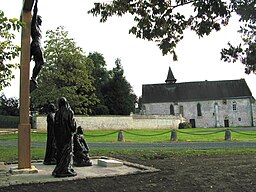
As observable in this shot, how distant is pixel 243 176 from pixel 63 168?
4.35 metres

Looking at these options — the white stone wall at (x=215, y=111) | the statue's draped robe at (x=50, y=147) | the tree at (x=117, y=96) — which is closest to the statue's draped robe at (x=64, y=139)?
the statue's draped robe at (x=50, y=147)

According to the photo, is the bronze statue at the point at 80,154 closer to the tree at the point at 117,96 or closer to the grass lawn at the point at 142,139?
the grass lawn at the point at 142,139

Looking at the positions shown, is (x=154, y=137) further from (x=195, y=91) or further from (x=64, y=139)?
(x=195, y=91)

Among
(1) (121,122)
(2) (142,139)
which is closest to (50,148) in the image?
(2) (142,139)

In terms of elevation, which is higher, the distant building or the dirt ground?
the distant building

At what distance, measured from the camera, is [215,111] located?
2694 inches

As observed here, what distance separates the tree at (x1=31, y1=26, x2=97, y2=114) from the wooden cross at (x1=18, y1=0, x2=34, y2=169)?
24.8 meters

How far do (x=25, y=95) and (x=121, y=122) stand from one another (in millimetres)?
34822

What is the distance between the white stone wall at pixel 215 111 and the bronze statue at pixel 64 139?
61.9 m

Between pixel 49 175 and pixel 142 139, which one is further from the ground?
pixel 49 175

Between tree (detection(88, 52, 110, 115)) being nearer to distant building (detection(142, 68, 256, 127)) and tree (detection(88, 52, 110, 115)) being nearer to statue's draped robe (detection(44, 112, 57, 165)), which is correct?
distant building (detection(142, 68, 256, 127))

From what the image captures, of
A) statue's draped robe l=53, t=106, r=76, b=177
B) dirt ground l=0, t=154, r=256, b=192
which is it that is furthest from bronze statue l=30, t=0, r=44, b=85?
dirt ground l=0, t=154, r=256, b=192

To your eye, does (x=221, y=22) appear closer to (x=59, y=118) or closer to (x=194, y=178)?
(x=194, y=178)

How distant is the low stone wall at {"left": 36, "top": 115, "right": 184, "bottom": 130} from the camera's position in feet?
129
